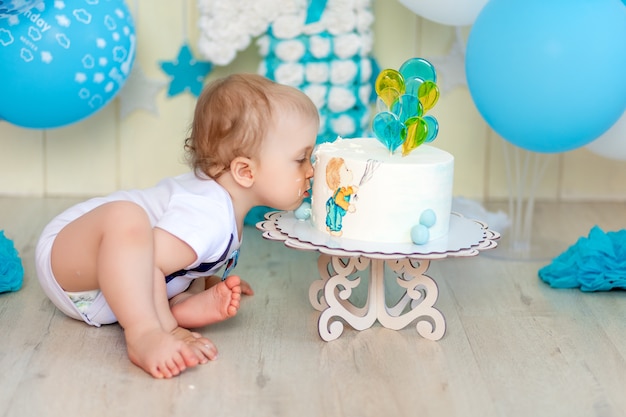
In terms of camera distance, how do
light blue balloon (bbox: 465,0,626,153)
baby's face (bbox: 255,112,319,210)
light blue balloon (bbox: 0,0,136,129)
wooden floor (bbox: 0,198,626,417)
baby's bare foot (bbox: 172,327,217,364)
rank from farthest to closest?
light blue balloon (bbox: 0,0,136,129)
light blue balloon (bbox: 465,0,626,153)
baby's face (bbox: 255,112,319,210)
baby's bare foot (bbox: 172,327,217,364)
wooden floor (bbox: 0,198,626,417)

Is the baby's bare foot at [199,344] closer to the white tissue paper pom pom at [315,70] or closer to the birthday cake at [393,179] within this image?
the birthday cake at [393,179]

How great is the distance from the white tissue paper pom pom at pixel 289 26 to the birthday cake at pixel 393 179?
646mm

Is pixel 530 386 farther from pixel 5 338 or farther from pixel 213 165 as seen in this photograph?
pixel 5 338

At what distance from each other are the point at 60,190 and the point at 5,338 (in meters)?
1.02

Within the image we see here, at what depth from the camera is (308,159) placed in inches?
65.6

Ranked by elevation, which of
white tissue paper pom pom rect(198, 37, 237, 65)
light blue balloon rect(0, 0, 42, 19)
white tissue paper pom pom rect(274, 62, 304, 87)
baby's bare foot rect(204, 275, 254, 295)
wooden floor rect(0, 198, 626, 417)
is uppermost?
light blue balloon rect(0, 0, 42, 19)

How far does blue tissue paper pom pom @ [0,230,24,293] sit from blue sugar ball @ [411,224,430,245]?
0.81m

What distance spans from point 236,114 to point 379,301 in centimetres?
42

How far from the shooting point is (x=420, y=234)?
60.1 inches

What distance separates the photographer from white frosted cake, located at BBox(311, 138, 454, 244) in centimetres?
153

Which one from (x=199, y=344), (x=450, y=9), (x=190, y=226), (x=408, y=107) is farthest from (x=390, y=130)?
(x=450, y=9)

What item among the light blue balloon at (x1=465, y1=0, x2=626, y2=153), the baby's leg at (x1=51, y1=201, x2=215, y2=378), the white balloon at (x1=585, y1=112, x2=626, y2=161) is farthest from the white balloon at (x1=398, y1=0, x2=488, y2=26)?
the baby's leg at (x1=51, y1=201, x2=215, y2=378)

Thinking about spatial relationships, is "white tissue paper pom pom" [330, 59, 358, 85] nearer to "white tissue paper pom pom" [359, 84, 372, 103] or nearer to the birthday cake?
"white tissue paper pom pom" [359, 84, 372, 103]

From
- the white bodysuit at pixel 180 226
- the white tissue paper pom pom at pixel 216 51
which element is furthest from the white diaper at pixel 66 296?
the white tissue paper pom pom at pixel 216 51
